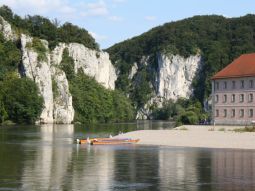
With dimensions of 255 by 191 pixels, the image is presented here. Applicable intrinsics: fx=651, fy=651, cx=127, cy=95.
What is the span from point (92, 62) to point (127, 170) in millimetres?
152807

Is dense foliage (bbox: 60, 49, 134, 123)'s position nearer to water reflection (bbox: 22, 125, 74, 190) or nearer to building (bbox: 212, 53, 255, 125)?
building (bbox: 212, 53, 255, 125)

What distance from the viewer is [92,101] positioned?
16450cm

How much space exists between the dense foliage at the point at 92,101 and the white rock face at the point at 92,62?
2.97 meters

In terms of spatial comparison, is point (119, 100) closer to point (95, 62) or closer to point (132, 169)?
point (95, 62)

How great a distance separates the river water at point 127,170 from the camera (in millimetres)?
27578

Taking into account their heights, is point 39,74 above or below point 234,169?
above

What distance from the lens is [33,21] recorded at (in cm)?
17175

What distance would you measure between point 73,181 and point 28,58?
12060 centimetres

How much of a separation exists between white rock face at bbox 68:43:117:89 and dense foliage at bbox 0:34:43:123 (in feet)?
109

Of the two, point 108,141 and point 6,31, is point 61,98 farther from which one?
point 108,141

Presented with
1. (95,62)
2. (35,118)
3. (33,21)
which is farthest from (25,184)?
(95,62)

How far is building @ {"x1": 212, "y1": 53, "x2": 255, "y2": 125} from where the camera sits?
89.8 meters

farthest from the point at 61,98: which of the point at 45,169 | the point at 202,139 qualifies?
the point at 45,169

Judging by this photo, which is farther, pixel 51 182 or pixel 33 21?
pixel 33 21
